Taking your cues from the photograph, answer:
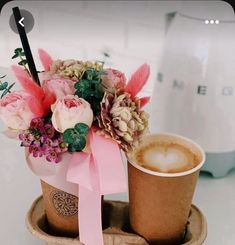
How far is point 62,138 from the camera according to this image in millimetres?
466

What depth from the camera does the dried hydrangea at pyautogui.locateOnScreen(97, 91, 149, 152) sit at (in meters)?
0.45

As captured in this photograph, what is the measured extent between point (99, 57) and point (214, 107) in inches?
19.5

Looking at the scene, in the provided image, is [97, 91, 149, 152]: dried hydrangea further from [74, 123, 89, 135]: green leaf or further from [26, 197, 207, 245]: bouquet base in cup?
[26, 197, 207, 245]: bouquet base in cup

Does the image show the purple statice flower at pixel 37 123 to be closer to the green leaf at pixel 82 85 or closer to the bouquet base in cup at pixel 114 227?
the green leaf at pixel 82 85

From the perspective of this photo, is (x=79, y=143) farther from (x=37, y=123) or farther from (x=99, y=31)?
(x=99, y=31)

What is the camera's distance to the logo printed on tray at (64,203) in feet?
1.75

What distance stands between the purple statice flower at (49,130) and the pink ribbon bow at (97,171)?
4 cm

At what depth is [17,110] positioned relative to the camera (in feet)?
1.51

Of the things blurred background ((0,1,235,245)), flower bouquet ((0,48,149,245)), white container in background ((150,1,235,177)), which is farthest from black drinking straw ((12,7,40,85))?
blurred background ((0,1,235,245))

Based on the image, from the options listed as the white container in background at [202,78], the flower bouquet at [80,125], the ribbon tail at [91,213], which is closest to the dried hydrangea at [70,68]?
the flower bouquet at [80,125]

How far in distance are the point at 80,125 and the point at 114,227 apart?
0.61ft

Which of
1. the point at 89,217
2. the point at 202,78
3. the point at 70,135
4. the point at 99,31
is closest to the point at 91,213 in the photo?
the point at 89,217

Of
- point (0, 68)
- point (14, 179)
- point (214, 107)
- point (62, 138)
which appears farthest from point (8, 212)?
point (0, 68)

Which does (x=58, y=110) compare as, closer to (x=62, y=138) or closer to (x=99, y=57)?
(x=62, y=138)
